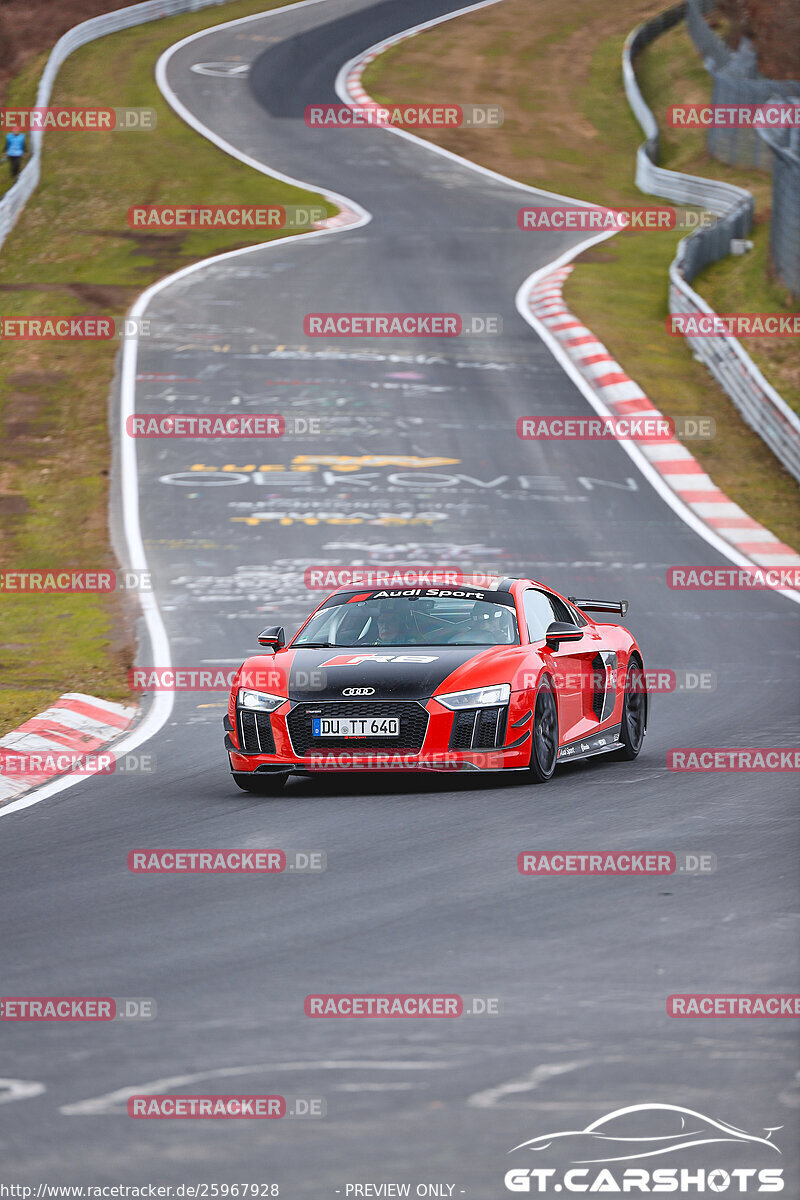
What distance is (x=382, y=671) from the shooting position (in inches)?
403

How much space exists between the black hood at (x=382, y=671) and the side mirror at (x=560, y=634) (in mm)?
391

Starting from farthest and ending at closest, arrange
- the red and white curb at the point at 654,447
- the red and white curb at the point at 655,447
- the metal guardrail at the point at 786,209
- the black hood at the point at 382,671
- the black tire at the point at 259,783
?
the metal guardrail at the point at 786,209 < the red and white curb at the point at 655,447 < the red and white curb at the point at 654,447 < the black tire at the point at 259,783 < the black hood at the point at 382,671

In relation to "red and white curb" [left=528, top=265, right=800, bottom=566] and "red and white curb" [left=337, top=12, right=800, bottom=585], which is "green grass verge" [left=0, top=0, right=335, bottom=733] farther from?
"red and white curb" [left=528, top=265, right=800, bottom=566]

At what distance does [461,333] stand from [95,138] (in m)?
21.1

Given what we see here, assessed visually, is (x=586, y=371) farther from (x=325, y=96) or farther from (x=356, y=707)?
(x=325, y=96)

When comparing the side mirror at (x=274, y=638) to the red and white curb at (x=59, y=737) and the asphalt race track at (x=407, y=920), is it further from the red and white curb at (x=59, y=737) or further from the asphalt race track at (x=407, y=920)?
the red and white curb at (x=59, y=737)

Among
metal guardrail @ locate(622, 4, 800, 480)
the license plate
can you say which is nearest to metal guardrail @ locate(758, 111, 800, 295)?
metal guardrail @ locate(622, 4, 800, 480)

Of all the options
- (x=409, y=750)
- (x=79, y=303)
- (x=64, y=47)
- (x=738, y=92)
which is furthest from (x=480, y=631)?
(x=64, y=47)

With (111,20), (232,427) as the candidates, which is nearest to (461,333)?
(232,427)

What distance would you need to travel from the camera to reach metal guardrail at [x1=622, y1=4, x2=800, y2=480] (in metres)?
24.8

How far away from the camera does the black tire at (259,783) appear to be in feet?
34.3

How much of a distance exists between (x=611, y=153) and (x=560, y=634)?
41.0 metres

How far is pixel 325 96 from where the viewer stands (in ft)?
177

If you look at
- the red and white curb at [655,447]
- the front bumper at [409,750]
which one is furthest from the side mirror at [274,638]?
the red and white curb at [655,447]
